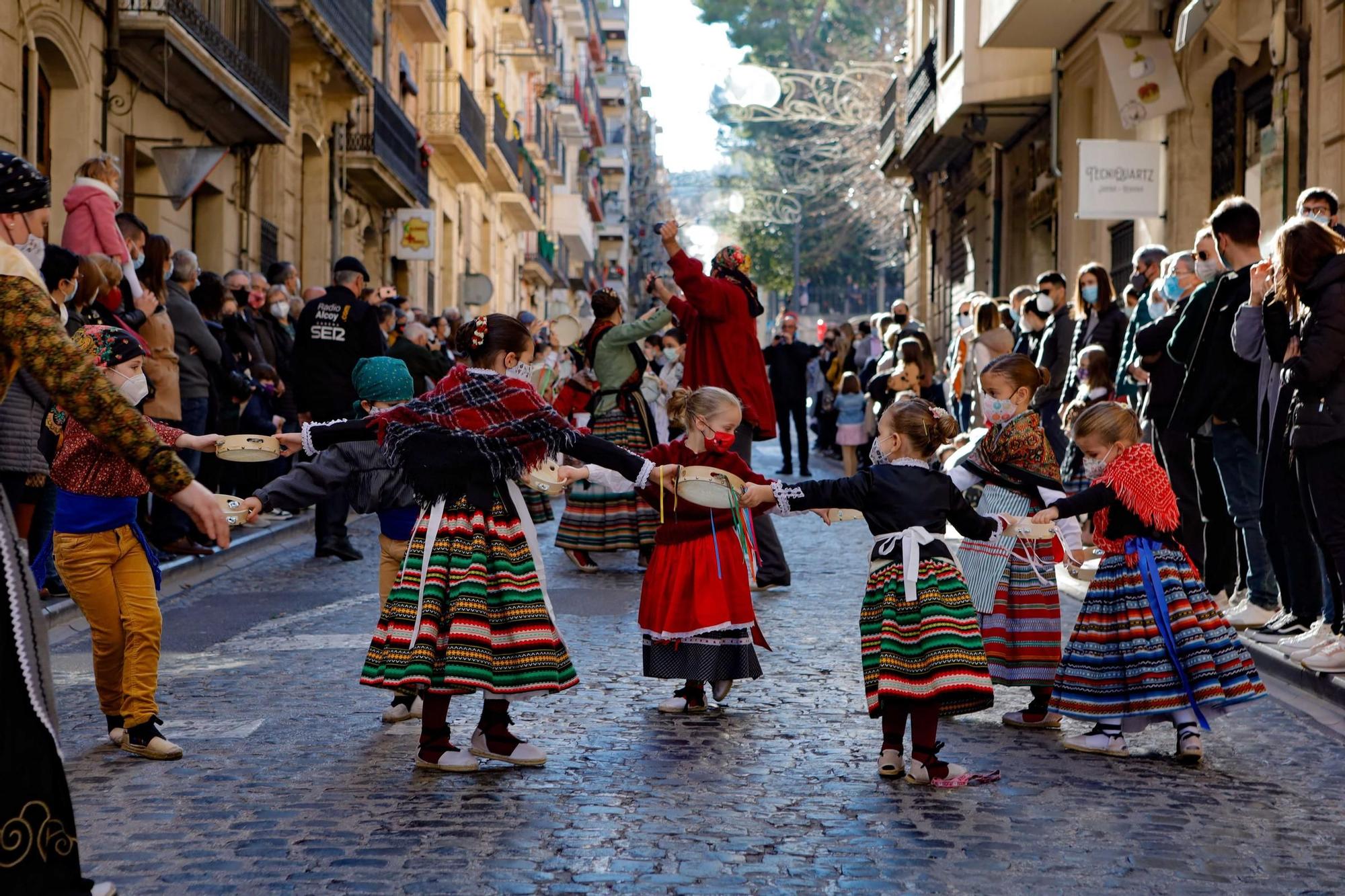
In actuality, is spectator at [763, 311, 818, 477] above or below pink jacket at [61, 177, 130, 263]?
below

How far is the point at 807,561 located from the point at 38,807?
921cm

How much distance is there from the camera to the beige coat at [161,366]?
11156 millimetres

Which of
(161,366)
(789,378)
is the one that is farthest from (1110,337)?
(789,378)

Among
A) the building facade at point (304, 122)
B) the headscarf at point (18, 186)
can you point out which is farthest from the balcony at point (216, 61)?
the headscarf at point (18, 186)

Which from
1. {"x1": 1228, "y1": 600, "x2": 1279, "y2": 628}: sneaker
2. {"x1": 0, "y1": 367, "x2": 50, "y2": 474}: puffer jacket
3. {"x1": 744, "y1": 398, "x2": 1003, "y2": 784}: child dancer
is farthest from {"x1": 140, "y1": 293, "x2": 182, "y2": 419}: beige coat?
{"x1": 1228, "y1": 600, "x2": 1279, "y2": 628}: sneaker

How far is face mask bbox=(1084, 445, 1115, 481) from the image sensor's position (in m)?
6.55

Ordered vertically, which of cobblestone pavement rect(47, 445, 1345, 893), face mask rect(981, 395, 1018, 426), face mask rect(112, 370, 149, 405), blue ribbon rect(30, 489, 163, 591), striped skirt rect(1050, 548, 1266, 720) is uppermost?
face mask rect(112, 370, 149, 405)

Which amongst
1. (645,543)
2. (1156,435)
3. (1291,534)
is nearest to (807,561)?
(645,543)

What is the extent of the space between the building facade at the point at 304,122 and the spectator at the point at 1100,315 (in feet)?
28.3

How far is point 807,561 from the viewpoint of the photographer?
41.2ft

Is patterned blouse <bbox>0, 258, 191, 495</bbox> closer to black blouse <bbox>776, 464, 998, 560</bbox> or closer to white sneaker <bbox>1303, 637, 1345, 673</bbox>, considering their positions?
black blouse <bbox>776, 464, 998, 560</bbox>

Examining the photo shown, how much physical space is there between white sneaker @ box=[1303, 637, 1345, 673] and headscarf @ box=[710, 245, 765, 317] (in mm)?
3675

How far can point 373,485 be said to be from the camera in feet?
20.7

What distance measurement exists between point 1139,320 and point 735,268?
2646mm
